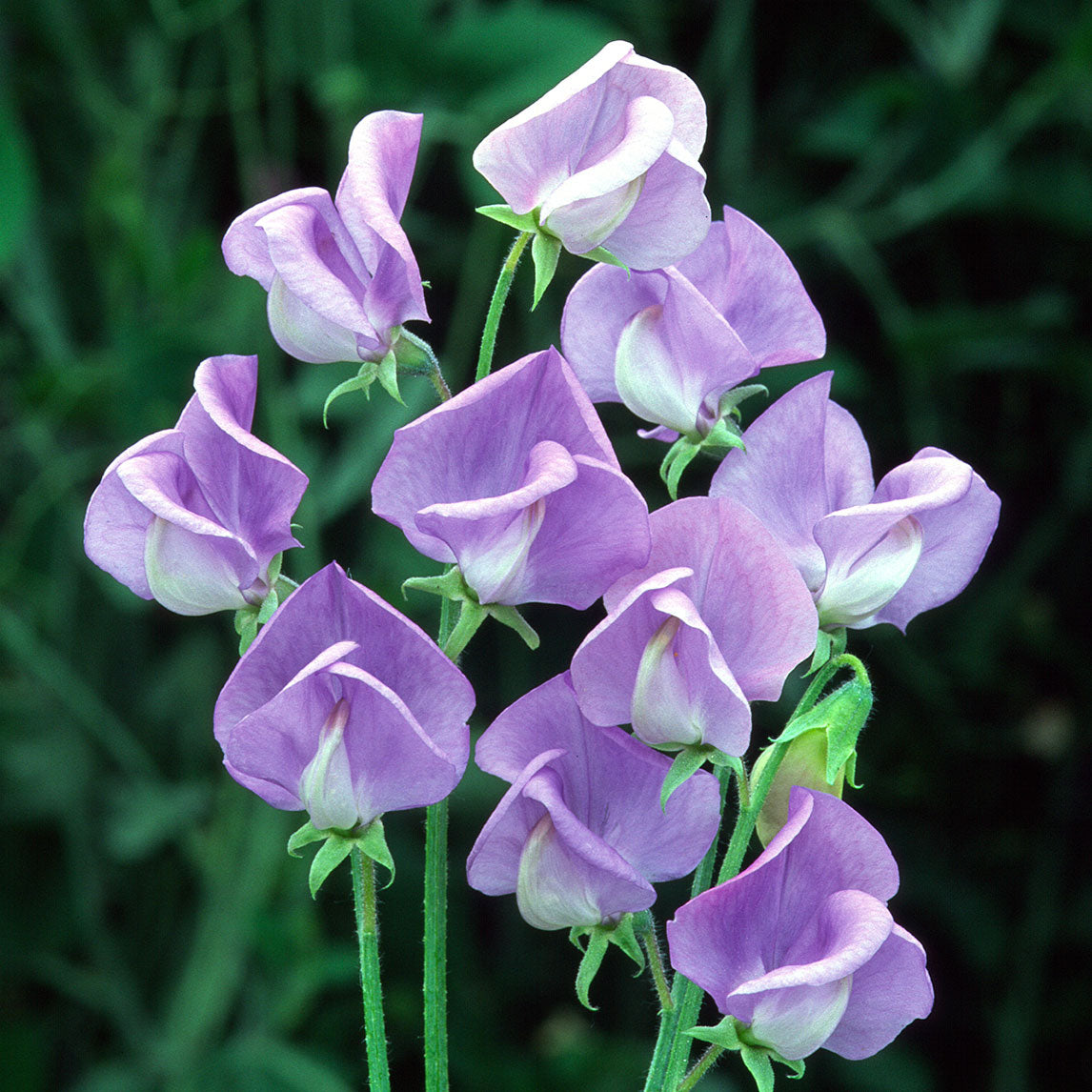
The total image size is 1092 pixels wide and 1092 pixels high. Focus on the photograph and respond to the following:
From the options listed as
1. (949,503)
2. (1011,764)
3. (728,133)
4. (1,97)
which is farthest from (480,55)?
(949,503)

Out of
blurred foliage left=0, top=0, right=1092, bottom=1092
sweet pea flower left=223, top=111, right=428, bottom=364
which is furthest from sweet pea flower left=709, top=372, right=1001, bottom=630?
blurred foliage left=0, top=0, right=1092, bottom=1092

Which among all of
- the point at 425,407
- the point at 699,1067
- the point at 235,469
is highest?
the point at 235,469

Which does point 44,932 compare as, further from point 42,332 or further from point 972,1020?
point 972,1020

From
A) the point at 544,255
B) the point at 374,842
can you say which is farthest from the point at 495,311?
the point at 374,842

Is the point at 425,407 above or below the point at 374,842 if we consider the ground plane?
below

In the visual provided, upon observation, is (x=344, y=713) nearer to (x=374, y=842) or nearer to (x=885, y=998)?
(x=374, y=842)

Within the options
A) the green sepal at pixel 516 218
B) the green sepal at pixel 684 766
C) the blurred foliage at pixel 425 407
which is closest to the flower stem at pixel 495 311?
the green sepal at pixel 516 218

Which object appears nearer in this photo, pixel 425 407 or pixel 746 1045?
pixel 746 1045
